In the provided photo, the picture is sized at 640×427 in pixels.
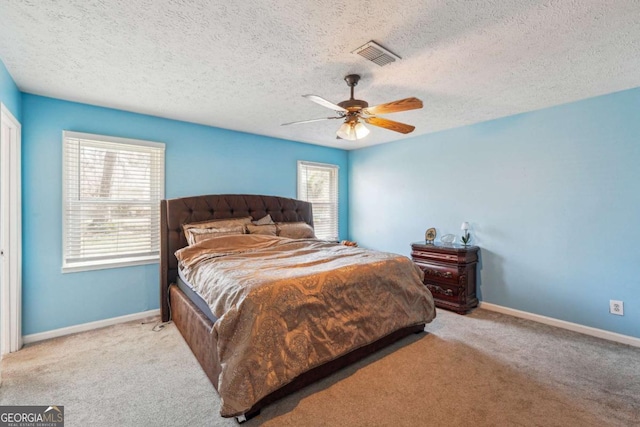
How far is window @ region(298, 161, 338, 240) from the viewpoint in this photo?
4953 millimetres

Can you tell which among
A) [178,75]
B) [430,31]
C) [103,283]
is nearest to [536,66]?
[430,31]

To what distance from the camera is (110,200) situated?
3.19m

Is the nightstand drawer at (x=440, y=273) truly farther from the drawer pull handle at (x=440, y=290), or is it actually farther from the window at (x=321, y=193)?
the window at (x=321, y=193)

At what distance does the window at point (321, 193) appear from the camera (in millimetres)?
4953

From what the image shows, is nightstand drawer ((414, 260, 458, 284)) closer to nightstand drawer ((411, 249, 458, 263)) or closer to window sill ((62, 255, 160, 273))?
nightstand drawer ((411, 249, 458, 263))

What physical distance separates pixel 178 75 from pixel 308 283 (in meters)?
2.05

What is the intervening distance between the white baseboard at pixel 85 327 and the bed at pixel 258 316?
356mm

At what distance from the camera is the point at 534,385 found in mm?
2066

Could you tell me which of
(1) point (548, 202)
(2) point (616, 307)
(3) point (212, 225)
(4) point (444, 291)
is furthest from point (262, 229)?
(2) point (616, 307)

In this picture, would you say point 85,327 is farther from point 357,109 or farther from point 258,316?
point 357,109

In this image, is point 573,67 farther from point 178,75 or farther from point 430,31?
point 178,75

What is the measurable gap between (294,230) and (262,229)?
492 mm

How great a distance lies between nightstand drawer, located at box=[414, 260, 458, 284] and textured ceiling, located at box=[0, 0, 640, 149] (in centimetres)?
195

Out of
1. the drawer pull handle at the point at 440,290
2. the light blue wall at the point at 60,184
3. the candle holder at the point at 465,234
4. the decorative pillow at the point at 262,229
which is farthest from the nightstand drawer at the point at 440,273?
the light blue wall at the point at 60,184
